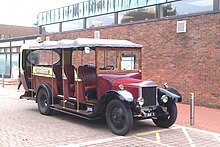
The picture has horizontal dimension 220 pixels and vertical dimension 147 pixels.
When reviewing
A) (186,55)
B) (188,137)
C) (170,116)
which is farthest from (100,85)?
(186,55)

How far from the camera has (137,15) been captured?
49.1 feet

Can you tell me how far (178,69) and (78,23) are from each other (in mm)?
8043

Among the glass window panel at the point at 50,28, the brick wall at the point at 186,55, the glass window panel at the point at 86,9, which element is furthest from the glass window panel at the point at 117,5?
the glass window panel at the point at 50,28

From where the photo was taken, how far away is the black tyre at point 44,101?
10045 millimetres

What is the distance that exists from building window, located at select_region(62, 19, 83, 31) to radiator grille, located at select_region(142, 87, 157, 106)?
11.4 metres

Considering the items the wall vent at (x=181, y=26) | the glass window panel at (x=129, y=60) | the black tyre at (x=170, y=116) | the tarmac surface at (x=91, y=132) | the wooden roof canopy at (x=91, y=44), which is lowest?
the tarmac surface at (x=91, y=132)

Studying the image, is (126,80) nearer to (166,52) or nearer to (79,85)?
(79,85)

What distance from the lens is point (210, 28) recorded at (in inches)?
462

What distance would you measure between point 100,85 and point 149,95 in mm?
1373

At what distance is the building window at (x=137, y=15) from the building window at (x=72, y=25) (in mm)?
3444

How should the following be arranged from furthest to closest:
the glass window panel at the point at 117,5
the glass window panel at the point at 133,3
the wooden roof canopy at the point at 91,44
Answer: the glass window panel at the point at 117,5 → the glass window panel at the point at 133,3 → the wooden roof canopy at the point at 91,44

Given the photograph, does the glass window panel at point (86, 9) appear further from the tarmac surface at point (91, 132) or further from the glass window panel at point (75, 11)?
the tarmac surface at point (91, 132)

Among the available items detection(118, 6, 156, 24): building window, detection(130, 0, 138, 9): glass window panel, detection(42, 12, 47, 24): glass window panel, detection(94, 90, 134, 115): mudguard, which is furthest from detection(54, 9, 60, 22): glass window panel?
detection(94, 90, 134, 115): mudguard

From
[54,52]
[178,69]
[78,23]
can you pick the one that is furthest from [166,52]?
[78,23]
